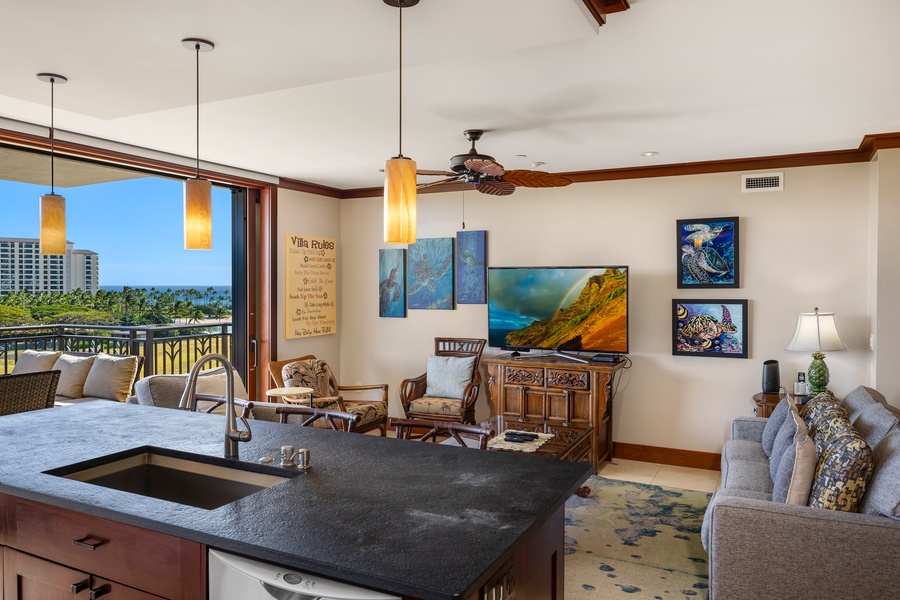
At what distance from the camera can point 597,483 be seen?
4828 millimetres

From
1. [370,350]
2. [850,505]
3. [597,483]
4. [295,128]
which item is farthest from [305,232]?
[850,505]

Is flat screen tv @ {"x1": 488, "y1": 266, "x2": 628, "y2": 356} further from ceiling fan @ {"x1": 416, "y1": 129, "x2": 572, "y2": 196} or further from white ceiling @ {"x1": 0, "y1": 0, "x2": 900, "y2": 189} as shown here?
ceiling fan @ {"x1": 416, "y1": 129, "x2": 572, "y2": 196}

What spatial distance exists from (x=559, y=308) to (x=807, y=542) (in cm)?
322

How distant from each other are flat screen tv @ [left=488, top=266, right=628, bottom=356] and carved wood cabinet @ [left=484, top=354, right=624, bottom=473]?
0.22m

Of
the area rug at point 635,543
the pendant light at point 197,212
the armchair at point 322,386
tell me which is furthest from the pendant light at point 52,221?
the area rug at point 635,543

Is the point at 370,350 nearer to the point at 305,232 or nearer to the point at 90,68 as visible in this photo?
the point at 305,232

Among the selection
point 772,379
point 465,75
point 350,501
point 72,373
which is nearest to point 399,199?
point 350,501

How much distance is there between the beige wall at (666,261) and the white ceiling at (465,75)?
1.58 ft

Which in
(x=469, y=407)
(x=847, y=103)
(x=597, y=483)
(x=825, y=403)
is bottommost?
(x=597, y=483)

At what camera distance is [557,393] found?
17.3ft

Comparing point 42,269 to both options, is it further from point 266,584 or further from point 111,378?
point 266,584

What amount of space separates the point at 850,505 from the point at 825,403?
3.96 feet

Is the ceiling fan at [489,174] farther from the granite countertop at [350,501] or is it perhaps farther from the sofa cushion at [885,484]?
the sofa cushion at [885,484]

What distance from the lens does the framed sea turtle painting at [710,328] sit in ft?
16.6
